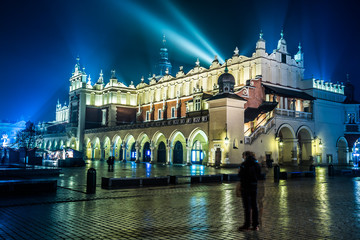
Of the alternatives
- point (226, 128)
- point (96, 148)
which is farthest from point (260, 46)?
point (96, 148)

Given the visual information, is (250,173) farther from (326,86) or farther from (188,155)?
(326,86)

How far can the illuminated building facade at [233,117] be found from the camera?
1506 inches

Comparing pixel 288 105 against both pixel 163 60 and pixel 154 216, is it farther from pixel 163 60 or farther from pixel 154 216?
pixel 163 60

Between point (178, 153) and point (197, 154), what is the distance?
3103 millimetres

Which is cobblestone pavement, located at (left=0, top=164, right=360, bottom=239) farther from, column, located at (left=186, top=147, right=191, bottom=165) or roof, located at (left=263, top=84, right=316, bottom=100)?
roof, located at (left=263, top=84, right=316, bottom=100)

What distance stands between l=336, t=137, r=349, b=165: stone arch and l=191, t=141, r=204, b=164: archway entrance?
21652 mm

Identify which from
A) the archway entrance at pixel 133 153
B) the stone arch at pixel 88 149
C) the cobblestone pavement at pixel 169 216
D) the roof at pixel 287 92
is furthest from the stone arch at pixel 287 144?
the stone arch at pixel 88 149

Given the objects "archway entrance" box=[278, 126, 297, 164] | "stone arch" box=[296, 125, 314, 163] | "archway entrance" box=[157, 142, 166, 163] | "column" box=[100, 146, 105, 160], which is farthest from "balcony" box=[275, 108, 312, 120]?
"column" box=[100, 146, 105, 160]

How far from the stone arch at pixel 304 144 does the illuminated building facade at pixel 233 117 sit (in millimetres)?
139

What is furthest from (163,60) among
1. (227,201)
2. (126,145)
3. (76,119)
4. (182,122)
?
(227,201)

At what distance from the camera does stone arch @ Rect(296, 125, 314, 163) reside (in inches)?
1845

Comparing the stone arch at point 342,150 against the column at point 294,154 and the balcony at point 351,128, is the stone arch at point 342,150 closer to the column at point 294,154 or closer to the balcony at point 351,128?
the balcony at point 351,128

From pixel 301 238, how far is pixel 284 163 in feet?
129

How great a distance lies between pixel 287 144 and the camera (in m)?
44.3
